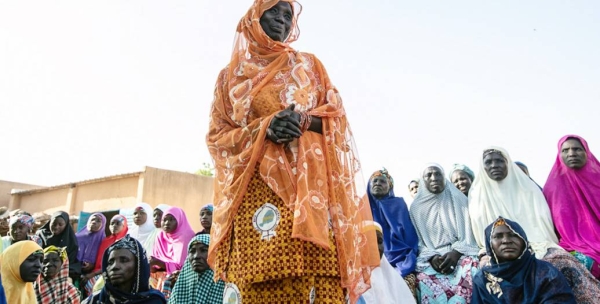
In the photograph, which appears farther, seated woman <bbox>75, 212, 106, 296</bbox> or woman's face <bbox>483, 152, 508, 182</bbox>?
seated woman <bbox>75, 212, 106, 296</bbox>

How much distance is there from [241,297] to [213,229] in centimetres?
41

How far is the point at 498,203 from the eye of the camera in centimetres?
537

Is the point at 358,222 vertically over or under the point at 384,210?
under

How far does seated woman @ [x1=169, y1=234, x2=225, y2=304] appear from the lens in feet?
16.4

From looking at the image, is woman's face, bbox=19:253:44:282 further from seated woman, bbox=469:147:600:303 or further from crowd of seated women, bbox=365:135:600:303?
seated woman, bbox=469:147:600:303

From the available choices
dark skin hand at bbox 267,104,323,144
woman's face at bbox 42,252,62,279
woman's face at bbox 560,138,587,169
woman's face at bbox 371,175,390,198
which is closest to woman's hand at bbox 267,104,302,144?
dark skin hand at bbox 267,104,323,144

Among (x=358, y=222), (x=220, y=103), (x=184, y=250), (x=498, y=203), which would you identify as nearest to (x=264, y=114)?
(x=220, y=103)

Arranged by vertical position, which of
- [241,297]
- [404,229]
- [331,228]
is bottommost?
[241,297]

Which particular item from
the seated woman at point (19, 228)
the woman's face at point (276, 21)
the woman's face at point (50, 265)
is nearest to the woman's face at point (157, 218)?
the seated woman at point (19, 228)

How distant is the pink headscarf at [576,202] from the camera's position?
4799 mm

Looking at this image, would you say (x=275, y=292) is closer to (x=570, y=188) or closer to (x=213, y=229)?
(x=213, y=229)

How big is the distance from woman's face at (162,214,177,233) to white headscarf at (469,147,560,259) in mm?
4546

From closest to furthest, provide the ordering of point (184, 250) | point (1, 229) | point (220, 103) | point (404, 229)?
point (220, 103), point (404, 229), point (184, 250), point (1, 229)

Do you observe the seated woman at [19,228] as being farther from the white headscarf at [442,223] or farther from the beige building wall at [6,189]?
the beige building wall at [6,189]
